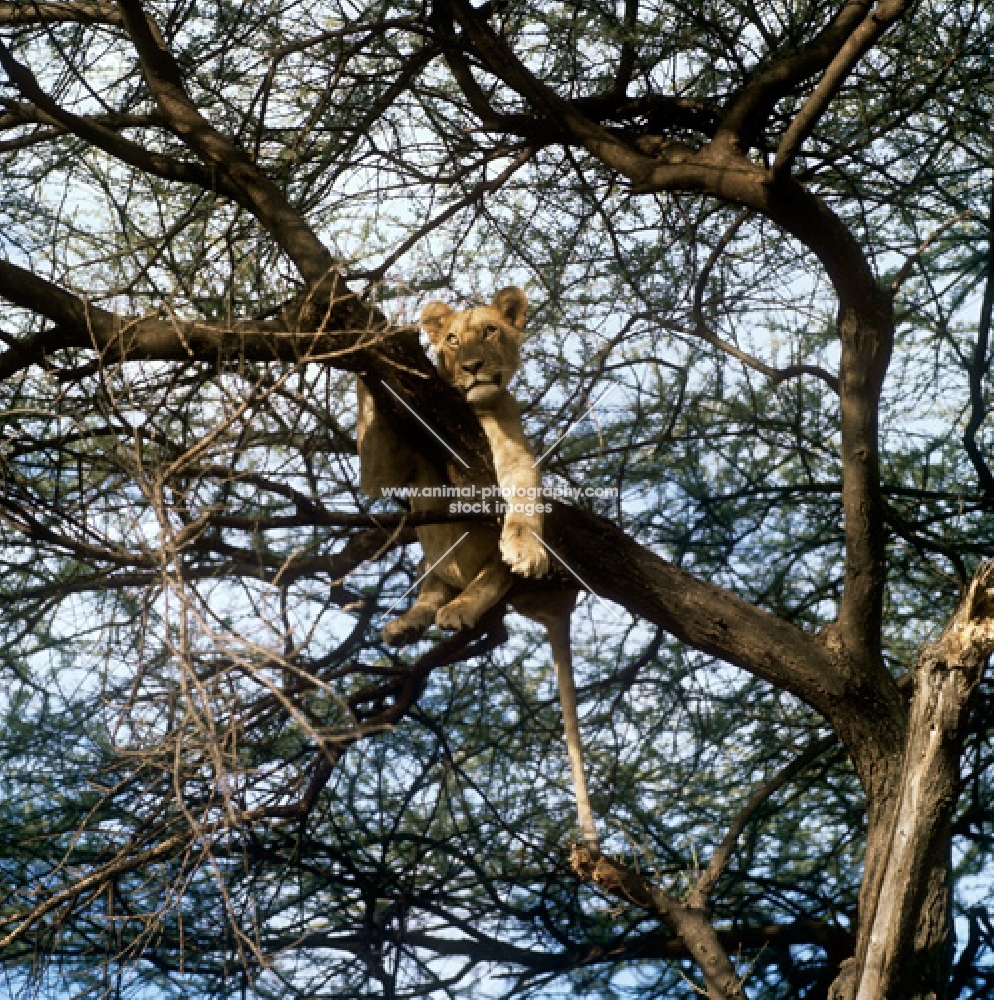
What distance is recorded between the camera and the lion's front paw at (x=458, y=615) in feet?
13.3

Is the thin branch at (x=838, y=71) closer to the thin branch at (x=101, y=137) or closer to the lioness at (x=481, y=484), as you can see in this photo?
the lioness at (x=481, y=484)

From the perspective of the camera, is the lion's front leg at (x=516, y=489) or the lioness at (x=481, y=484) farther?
the lioness at (x=481, y=484)

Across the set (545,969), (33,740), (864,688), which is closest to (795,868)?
(545,969)

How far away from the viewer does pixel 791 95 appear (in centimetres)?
495

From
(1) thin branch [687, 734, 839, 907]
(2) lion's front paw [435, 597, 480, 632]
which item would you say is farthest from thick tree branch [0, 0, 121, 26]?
(1) thin branch [687, 734, 839, 907]

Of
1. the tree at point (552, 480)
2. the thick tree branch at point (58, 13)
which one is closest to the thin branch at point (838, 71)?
the tree at point (552, 480)

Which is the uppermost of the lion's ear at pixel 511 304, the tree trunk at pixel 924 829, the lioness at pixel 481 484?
the lion's ear at pixel 511 304

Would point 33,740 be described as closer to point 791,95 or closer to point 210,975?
point 210,975

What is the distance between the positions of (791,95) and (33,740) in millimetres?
3380

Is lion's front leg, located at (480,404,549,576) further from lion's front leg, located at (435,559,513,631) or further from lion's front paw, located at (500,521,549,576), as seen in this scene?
lion's front leg, located at (435,559,513,631)

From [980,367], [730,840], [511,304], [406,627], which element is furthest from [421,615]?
[980,367]

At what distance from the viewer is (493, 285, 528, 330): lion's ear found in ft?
14.5

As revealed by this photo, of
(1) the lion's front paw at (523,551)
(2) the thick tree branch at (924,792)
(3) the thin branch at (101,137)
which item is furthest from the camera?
(3) the thin branch at (101,137)

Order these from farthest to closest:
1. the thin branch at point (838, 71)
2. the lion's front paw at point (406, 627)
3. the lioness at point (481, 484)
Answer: the lion's front paw at point (406, 627), the lioness at point (481, 484), the thin branch at point (838, 71)
